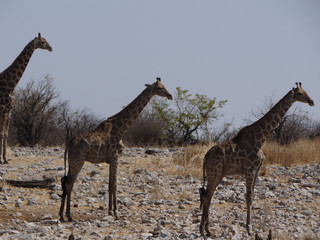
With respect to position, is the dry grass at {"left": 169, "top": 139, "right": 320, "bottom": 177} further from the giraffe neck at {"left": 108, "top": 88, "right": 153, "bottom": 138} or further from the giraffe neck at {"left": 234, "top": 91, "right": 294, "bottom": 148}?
the giraffe neck at {"left": 234, "top": 91, "right": 294, "bottom": 148}

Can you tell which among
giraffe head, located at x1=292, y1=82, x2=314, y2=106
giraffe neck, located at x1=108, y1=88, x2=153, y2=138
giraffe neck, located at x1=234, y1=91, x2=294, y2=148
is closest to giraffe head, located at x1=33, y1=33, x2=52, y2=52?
giraffe neck, located at x1=108, y1=88, x2=153, y2=138

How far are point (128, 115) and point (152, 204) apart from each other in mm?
2041

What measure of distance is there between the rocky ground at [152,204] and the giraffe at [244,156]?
22.3 inches

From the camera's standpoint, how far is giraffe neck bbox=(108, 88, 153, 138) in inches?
406

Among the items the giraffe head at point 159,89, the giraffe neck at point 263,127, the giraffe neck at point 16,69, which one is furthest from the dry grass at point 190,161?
the giraffe neck at point 263,127

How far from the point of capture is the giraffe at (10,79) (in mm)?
14727

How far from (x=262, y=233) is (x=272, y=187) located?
14.9 feet

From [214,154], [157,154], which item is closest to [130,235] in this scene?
[214,154]

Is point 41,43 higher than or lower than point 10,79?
higher

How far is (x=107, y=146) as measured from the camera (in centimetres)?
996

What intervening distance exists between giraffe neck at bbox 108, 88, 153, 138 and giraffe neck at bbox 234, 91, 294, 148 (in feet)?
7.02

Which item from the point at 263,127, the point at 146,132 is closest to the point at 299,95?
the point at 263,127

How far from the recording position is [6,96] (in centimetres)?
1474

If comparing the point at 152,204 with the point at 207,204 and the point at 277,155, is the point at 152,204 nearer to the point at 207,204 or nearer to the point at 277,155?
the point at 207,204
